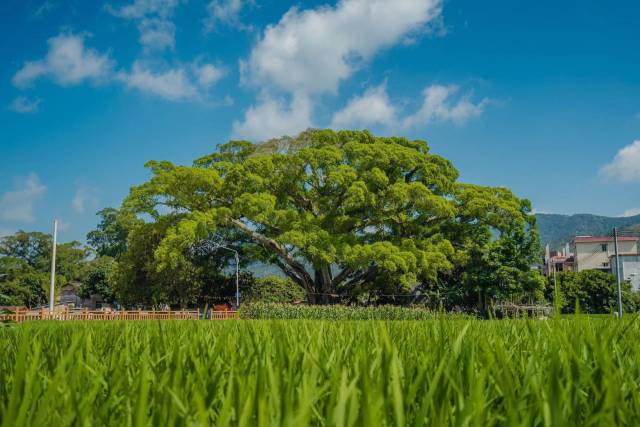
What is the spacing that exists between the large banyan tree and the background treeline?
75 mm

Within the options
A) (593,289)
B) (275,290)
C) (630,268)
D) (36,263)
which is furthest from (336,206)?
(630,268)

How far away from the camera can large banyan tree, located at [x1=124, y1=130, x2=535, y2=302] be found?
28.1 meters

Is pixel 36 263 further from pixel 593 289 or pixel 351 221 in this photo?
pixel 593 289

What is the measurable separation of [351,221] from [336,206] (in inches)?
51.6

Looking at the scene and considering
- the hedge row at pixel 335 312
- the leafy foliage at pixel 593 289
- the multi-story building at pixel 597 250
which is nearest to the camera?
the hedge row at pixel 335 312

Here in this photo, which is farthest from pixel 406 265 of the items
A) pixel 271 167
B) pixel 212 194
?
pixel 212 194

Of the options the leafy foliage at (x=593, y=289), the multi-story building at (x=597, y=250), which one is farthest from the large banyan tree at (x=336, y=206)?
the multi-story building at (x=597, y=250)

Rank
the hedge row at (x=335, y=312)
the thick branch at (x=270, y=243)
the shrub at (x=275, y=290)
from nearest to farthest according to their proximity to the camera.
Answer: the hedge row at (x=335, y=312), the thick branch at (x=270, y=243), the shrub at (x=275, y=290)

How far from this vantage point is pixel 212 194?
3102cm

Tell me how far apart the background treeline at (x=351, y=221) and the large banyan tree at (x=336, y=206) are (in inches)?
2.9

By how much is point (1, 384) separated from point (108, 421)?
0.34 m

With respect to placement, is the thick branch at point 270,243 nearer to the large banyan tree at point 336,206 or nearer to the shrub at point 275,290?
the large banyan tree at point 336,206

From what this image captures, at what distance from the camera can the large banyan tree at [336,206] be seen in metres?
28.1

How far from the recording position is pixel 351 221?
30781 millimetres
